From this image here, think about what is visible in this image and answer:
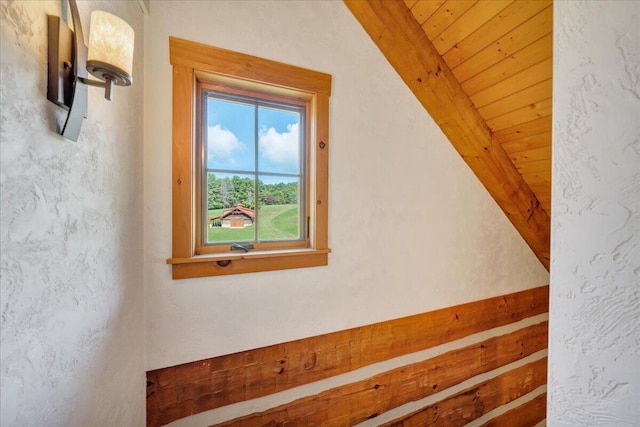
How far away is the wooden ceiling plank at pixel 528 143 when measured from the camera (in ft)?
4.65

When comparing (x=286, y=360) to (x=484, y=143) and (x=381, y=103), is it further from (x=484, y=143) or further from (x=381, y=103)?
(x=484, y=143)

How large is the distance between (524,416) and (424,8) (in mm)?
2744

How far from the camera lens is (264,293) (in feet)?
3.72

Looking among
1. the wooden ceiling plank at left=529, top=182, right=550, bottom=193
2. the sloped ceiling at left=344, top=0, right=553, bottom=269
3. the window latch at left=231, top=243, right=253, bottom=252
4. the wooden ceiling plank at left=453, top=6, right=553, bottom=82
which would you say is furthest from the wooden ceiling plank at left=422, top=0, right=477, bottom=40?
the window latch at left=231, top=243, right=253, bottom=252

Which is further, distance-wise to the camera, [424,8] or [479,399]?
[479,399]

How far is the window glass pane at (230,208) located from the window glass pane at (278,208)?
4 centimetres

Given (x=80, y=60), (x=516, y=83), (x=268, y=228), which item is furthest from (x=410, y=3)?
(x=80, y=60)

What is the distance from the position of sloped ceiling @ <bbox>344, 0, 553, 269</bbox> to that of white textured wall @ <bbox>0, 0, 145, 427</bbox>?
1.21 metres

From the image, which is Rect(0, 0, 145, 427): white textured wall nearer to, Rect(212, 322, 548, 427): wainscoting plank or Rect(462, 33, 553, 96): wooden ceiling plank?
Rect(212, 322, 548, 427): wainscoting plank

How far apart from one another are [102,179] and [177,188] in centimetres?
33

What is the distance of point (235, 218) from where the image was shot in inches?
44.9

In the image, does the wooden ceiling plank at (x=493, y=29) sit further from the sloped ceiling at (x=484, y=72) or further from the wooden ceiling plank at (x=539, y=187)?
the wooden ceiling plank at (x=539, y=187)

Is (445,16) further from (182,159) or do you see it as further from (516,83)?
(182,159)

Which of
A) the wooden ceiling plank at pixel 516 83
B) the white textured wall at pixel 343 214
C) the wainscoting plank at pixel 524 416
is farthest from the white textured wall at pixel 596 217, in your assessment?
the wainscoting plank at pixel 524 416
